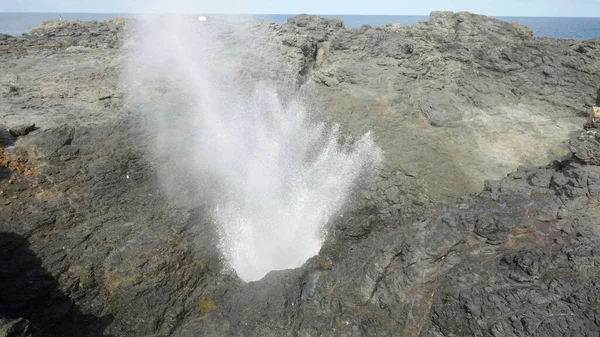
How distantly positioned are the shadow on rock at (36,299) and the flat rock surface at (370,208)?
3 centimetres

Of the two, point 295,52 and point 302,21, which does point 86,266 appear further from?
point 302,21

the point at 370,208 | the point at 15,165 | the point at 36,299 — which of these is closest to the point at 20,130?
the point at 15,165

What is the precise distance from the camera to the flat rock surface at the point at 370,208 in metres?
6.14

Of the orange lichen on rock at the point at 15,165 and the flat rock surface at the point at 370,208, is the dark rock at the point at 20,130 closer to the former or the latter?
the flat rock surface at the point at 370,208

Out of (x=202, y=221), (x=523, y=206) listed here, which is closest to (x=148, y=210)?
(x=202, y=221)

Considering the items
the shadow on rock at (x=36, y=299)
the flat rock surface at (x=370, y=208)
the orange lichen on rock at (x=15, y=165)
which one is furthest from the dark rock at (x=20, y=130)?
the shadow on rock at (x=36, y=299)

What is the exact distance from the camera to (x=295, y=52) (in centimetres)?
1480

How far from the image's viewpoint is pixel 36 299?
23.5 feet

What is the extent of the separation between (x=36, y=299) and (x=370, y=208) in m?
7.64

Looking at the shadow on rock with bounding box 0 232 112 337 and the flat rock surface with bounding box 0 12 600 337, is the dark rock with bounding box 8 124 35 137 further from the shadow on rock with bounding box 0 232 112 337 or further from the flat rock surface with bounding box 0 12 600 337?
the shadow on rock with bounding box 0 232 112 337

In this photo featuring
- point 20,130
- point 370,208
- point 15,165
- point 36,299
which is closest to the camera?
point 36,299

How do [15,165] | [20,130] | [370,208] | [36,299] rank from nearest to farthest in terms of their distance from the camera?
[36,299]
[15,165]
[370,208]
[20,130]

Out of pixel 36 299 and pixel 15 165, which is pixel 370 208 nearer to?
pixel 36 299

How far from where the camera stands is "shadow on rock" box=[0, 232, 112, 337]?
6.95m
